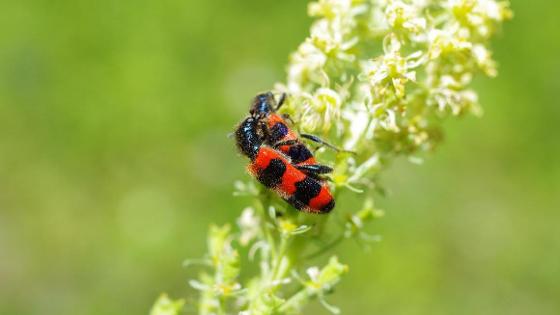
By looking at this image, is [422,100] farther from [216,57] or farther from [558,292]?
[216,57]

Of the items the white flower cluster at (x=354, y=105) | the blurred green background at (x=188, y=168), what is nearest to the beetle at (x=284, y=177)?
the white flower cluster at (x=354, y=105)

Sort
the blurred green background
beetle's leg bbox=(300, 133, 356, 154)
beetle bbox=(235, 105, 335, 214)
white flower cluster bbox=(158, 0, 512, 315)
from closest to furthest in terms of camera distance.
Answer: beetle bbox=(235, 105, 335, 214)
white flower cluster bbox=(158, 0, 512, 315)
beetle's leg bbox=(300, 133, 356, 154)
the blurred green background

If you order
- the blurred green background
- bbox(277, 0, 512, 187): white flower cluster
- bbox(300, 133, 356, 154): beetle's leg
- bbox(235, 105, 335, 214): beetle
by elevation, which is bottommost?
bbox(235, 105, 335, 214): beetle

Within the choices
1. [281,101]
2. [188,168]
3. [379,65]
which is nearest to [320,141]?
[281,101]

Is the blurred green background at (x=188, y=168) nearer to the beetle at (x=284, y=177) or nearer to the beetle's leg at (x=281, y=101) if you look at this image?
the beetle's leg at (x=281, y=101)

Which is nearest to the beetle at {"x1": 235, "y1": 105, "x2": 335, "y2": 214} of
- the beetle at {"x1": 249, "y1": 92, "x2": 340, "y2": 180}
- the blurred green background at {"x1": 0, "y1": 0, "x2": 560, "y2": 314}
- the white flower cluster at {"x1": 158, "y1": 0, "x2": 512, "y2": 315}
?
the beetle at {"x1": 249, "y1": 92, "x2": 340, "y2": 180}

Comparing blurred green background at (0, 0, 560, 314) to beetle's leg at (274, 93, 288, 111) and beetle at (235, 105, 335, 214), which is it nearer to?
beetle's leg at (274, 93, 288, 111)

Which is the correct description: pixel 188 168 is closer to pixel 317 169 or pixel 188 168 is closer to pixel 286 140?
pixel 286 140

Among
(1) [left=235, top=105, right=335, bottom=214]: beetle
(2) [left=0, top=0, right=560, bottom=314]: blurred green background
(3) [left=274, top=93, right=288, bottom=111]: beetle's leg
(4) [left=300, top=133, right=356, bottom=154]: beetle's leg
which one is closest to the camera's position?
(1) [left=235, top=105, right=335, bottom=214]: beetle

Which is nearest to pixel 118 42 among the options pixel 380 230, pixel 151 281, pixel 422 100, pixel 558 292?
pixel 151 281
